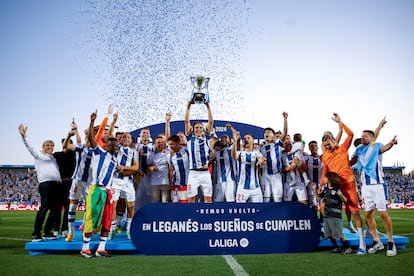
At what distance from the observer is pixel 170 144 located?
24.6 ft

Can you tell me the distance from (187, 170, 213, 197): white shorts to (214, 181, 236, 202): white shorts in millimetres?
644

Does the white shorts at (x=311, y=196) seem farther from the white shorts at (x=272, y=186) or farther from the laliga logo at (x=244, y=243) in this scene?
the laliga logo at (x=244, y=243)

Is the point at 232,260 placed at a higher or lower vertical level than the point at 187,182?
lower

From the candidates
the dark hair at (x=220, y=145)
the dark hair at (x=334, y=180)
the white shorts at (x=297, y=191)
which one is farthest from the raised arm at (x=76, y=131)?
the dark hair at (x=334, y=180)

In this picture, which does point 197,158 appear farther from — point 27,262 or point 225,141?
point 27,262

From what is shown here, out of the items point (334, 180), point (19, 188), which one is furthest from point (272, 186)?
point (19, 188)

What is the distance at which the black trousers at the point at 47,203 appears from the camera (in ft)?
23.1

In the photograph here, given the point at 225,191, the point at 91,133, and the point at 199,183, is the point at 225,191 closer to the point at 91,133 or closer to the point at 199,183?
the point at 199,183

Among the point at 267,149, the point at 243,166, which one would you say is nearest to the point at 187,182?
the point at 243,166

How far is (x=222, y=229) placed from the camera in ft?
19.8

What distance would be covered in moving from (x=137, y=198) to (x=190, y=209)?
282cm

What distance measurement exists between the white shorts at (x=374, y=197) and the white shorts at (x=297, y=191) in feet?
5.30

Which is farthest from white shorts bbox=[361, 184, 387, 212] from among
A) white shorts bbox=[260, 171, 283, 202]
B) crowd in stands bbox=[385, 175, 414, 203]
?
crowd in stands bbox=[385, 175, 414, 203]

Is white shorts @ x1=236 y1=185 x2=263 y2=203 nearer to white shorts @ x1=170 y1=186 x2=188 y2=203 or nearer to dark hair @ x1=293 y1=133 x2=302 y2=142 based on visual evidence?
white shorts @ x1=170 y1=186 x2=188 y2=203
